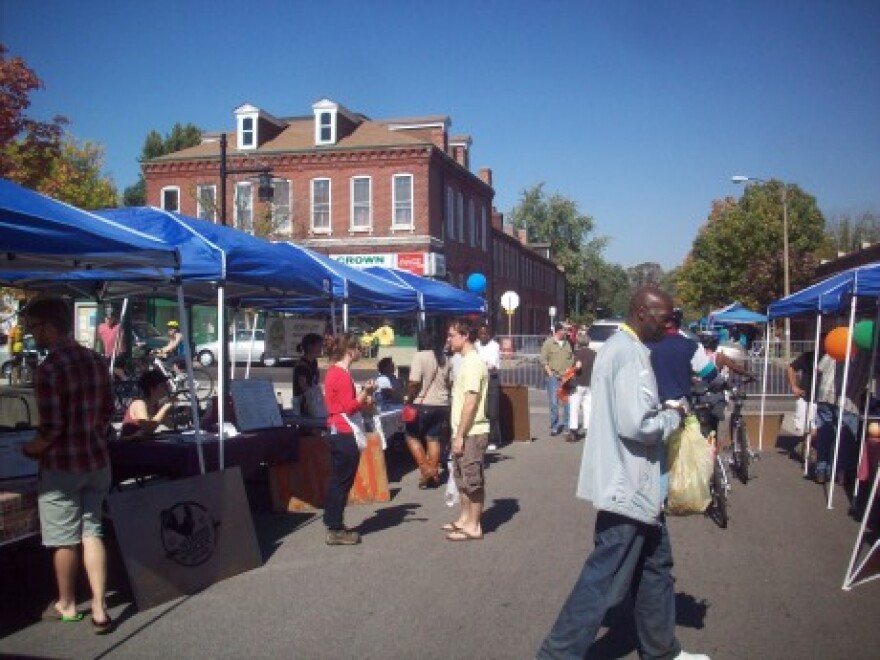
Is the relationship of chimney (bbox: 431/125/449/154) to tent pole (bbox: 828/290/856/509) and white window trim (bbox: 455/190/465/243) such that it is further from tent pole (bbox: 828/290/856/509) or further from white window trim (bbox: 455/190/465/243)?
tent pole (bbox: 828/290/856/509)

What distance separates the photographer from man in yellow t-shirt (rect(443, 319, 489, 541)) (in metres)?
6.82

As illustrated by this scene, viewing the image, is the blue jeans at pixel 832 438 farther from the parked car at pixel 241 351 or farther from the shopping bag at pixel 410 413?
the parked car at pixel 241 351

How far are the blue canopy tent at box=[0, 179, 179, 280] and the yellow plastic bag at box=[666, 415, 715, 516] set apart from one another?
Result: 3881 mm

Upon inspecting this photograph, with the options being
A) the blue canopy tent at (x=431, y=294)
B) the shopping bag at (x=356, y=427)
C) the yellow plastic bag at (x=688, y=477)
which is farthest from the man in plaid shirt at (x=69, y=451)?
the blue canopy tent at (x=431, y=294)

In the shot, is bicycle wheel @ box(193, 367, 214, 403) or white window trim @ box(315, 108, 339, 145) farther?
white window trim @ box(315, 108, 339, 145)

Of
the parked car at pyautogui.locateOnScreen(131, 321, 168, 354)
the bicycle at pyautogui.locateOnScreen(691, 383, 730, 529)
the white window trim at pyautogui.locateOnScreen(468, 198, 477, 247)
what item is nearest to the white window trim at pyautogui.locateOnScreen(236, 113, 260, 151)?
the parked car at pyautogui.locateOnScreen(131, 321, 168, 354)

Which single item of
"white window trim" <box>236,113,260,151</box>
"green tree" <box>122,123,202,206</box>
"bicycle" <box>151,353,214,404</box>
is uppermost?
"green tree" <box>122,123,202,206</box>

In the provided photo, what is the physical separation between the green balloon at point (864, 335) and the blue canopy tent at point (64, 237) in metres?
6.66

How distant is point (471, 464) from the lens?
22.8 ft

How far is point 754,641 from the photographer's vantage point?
472 centimetres

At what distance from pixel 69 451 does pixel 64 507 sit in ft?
1.11

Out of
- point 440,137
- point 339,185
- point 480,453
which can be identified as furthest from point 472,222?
point 480,453

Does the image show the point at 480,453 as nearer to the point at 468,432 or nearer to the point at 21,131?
the point at 468,432

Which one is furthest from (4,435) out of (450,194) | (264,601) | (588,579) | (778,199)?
(778,199)
